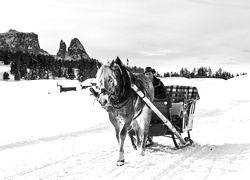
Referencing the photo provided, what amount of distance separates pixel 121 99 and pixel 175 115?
9.07 feet

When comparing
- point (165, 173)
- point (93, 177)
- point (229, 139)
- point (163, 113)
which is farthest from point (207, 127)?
point (93, 177)

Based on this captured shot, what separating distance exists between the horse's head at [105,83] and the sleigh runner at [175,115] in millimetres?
1920

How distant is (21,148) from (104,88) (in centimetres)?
367

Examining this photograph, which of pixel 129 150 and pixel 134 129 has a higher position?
pixel 134 129

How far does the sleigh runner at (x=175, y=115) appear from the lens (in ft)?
24.8

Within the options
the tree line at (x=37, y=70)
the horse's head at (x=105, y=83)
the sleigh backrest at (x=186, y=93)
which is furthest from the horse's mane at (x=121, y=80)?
the tree line at (x=37, y=70)

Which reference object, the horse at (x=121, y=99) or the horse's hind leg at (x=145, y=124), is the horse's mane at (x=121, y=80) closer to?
the horse at (x=121, y=99)

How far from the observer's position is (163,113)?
26.1 ft

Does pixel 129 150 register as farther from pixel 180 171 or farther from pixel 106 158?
pixel 180 171

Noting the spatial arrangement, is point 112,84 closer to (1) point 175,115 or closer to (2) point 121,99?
(2) point 121,99

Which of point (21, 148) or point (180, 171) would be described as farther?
point (21, 148)

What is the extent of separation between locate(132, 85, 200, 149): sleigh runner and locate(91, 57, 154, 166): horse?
0.44 metres

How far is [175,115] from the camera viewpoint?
843cm

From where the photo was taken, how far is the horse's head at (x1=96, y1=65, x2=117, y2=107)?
553cm
